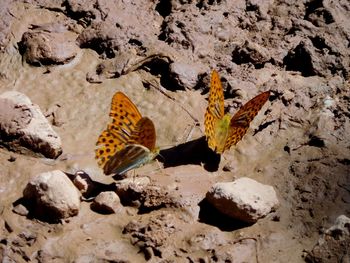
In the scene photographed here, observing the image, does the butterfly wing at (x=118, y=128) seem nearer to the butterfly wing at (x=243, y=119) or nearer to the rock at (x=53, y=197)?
the rock at (x=53, y=197)

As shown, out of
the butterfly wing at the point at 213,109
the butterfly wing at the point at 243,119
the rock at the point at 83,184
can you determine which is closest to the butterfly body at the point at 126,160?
the rock at the point at 83,184

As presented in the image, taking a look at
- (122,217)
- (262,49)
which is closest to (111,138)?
(122,217)

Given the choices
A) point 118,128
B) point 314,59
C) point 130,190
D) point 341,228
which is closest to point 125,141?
point 118,128

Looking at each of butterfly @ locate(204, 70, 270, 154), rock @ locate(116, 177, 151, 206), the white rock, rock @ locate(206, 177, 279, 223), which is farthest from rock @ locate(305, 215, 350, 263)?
rock @ locate(116, 177, 151, 206)

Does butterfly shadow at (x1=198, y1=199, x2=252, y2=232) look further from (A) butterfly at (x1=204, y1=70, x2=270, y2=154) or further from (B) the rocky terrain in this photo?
(A) butterfly at (x1=204, y1=70, x2=270, y2=154)

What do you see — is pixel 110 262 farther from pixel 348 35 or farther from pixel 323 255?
pixel 348 35

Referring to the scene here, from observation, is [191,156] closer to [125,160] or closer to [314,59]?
[125,160]
